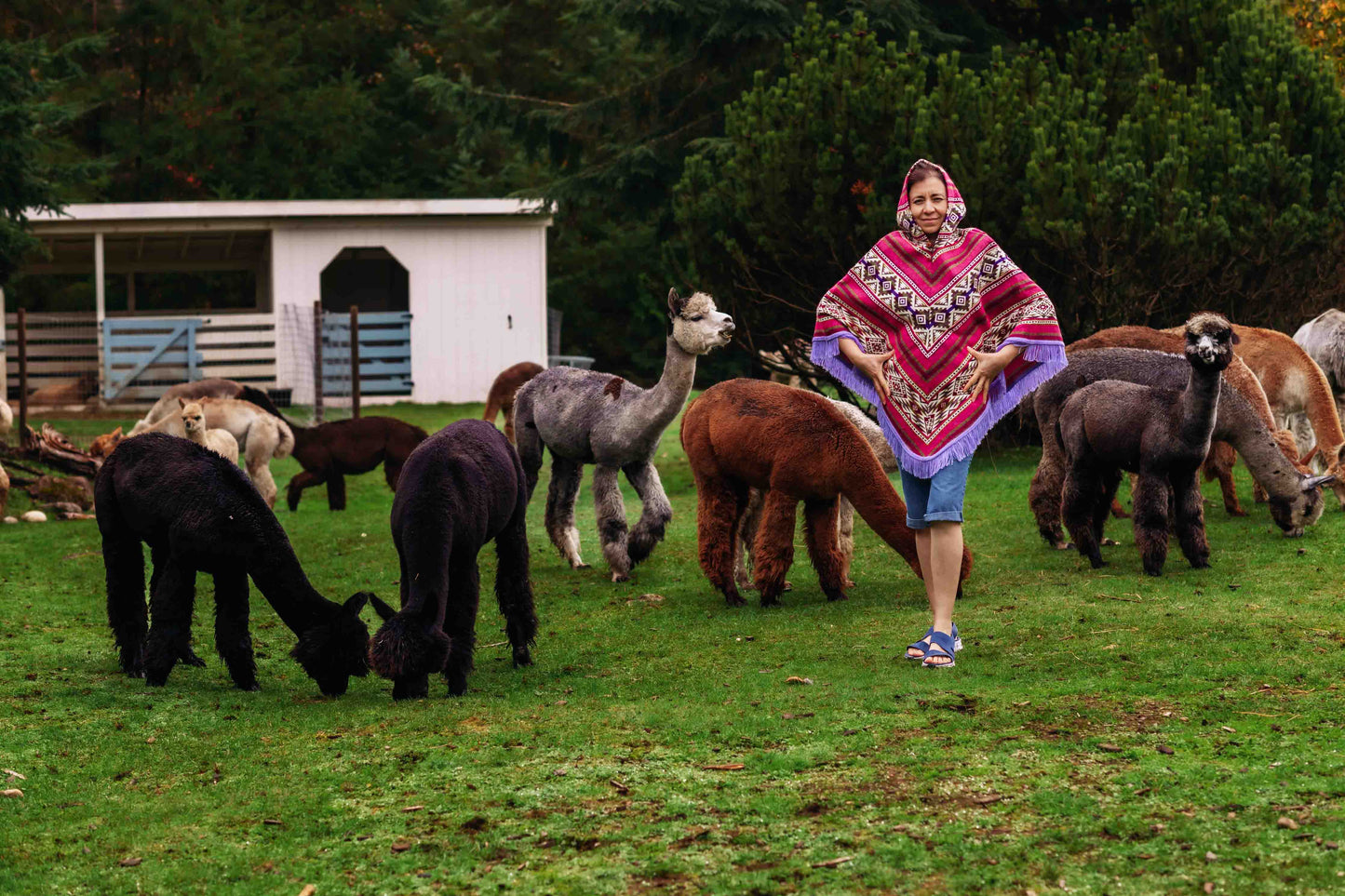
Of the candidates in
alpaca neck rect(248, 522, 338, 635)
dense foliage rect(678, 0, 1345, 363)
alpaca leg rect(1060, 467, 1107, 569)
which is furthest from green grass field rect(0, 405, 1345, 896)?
dense foliage rect(678, 0, 1345, 363)

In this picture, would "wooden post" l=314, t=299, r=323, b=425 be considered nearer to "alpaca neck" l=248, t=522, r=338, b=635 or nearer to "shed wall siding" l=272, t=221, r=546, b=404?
"shed wall siding" l=272, t=221, r=546, b=404

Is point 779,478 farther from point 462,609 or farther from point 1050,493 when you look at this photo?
point 1050,493

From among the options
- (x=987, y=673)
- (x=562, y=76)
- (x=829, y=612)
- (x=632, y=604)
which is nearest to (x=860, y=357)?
(x=987, y=673)

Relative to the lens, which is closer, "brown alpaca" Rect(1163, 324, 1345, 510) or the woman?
the woman

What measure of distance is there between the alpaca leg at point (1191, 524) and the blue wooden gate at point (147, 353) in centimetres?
1853

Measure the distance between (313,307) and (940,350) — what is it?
63.2 feet

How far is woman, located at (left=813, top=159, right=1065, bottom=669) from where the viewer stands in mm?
7172

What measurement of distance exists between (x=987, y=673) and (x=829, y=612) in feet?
7.09

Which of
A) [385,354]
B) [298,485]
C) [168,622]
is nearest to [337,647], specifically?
[168,622]

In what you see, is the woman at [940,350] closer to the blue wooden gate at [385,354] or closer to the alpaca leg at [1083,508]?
the alpaca leg at [1083,508]

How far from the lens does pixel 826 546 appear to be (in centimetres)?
957

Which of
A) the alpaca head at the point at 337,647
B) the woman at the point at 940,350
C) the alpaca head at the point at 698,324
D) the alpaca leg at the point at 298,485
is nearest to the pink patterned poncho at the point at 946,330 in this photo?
the woman at the point at 940,350

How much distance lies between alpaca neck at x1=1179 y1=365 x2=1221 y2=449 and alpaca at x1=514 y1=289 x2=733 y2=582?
114 inches

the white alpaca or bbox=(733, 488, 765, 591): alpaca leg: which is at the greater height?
the white alpaca
